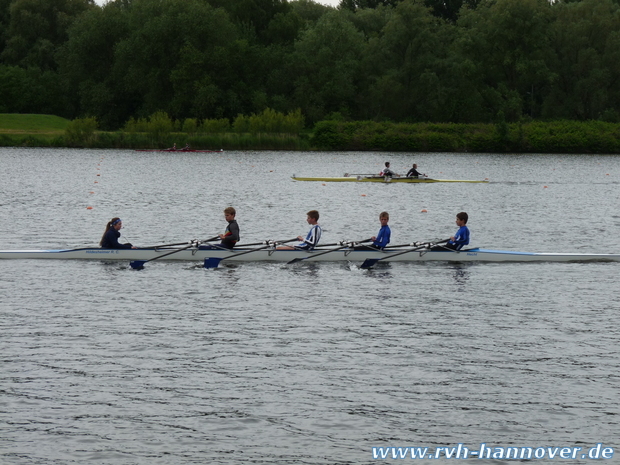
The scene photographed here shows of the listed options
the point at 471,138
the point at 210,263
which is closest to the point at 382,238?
the point at 210,263

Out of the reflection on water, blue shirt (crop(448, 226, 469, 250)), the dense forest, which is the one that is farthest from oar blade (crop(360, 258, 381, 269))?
the dense forest

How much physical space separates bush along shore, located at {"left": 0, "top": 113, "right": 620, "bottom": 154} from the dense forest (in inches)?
344

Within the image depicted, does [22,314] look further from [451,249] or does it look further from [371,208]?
[371,208]

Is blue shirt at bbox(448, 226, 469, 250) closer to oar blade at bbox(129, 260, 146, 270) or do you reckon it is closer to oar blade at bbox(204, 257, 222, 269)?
oar blade at bbox(204, 257, 222, 269)

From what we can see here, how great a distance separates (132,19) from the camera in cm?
11469

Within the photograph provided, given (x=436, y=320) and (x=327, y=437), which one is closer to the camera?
(x=327, y=437)

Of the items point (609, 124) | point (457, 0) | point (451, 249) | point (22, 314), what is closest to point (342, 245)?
point (451, 249)

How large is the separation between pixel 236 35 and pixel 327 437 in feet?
348

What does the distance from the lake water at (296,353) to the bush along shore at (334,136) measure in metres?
51.4

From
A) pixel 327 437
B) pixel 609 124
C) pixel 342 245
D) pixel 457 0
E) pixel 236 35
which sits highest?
pixel 457 0

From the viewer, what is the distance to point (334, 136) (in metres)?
92.9

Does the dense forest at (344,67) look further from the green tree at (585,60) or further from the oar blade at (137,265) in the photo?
the oar blade at (137,265)

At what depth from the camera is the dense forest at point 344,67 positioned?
348 feet

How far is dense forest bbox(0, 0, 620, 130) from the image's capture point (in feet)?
348
